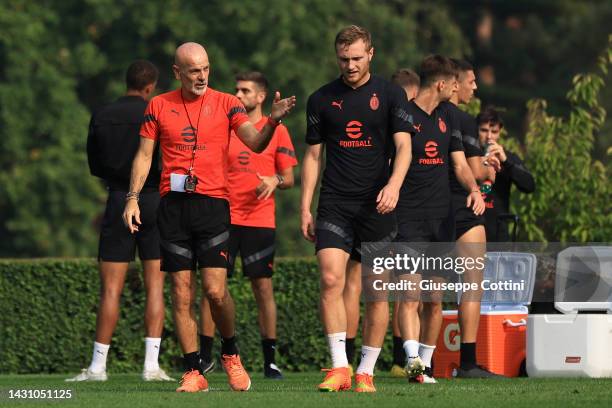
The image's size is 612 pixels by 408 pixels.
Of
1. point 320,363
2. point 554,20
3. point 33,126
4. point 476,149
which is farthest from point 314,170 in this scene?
point 554,20

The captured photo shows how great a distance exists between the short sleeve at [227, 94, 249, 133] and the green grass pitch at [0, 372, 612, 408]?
1.88m

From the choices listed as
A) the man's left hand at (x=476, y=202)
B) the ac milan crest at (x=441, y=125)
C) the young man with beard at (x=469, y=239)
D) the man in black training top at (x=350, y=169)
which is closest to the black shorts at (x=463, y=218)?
the young man with beard at (x=469, y=239)

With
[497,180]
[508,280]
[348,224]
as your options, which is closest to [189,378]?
[348,224]

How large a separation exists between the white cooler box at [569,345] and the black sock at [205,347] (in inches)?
110

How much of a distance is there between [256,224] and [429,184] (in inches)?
86.7

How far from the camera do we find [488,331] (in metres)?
14.7

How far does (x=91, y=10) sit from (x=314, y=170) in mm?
29937

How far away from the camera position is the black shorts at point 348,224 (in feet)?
38.8

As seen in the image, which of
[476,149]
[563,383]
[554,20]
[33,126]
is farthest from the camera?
[554,20]

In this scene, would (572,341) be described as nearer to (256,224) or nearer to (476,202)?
(476,202)

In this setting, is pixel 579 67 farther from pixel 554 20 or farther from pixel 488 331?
pixel 488 331

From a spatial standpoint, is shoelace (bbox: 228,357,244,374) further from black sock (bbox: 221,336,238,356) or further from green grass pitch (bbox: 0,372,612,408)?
green grass pitch (bbox: 0,372,612,408)

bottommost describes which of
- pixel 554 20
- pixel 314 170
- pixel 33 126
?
pixel 314 170

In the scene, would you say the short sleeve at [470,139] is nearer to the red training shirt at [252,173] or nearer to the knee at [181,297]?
the red training shirt at [252,173]
